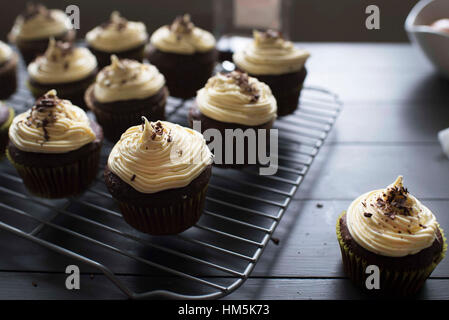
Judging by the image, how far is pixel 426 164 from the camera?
10.3 ft

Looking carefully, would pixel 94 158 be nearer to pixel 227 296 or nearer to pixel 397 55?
pixel 227 296

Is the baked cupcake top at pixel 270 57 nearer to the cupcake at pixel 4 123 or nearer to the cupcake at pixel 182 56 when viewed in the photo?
the cupcake at pixel 182 56

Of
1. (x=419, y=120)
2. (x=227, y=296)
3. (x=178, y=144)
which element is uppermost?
(x=178, y=144)

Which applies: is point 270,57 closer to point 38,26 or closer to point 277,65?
point 277,65

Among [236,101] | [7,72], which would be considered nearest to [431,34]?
[236,101]

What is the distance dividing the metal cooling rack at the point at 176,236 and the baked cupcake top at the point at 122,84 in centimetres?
39

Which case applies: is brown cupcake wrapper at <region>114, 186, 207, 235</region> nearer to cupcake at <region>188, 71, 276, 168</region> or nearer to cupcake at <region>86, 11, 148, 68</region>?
cupcake at <region>188, 71, 276, 168</region>

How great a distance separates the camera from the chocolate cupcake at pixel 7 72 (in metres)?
3.60

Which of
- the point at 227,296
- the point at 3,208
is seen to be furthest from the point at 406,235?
the point at 3,208

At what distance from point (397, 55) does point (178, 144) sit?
9.30ft

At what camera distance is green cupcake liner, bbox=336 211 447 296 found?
2.15 m

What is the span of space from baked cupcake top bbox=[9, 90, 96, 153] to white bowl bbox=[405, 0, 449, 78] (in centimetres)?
260

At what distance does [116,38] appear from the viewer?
3.86 m

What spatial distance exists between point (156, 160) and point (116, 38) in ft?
6.11
